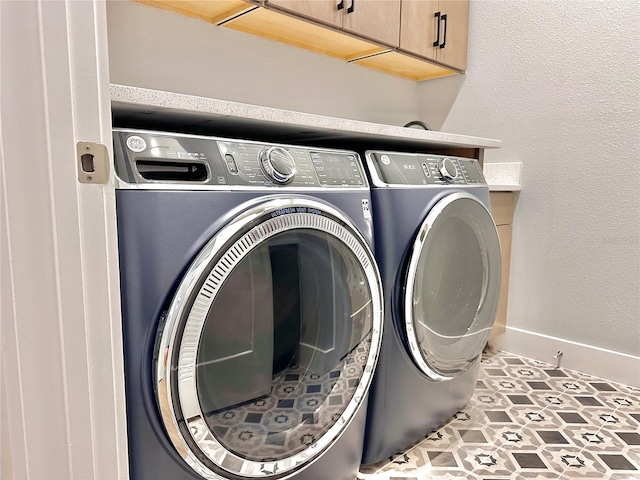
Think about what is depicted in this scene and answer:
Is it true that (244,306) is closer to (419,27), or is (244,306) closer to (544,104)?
(419,27)

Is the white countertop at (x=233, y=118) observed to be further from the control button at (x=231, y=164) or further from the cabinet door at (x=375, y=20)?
the cabinet door at (x=375, y=20)

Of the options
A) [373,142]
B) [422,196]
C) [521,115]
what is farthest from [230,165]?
[521,115]

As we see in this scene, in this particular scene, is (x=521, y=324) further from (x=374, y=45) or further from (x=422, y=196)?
(x=374, y=45)

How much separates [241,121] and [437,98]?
173cm

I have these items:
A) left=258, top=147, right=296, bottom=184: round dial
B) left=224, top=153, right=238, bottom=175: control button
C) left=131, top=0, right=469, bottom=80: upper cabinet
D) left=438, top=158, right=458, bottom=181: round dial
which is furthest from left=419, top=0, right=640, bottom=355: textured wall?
left=224, top=153, right=238, bottom=175: control button

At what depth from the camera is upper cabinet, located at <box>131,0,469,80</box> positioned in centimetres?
150

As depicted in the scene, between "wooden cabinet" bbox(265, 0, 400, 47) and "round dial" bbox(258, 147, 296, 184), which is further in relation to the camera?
"wooden cabinet" bbox(265, 0, 400, 47)

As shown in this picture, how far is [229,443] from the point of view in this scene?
828 mm

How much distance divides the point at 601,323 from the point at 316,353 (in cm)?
149

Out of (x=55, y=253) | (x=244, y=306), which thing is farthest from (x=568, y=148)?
(x=55, y=253)

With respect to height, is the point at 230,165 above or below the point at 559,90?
below

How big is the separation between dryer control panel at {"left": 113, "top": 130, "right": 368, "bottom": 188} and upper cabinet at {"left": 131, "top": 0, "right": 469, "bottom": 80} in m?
0.77

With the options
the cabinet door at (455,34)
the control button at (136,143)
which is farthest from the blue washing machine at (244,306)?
the cabinet door at (455,34)

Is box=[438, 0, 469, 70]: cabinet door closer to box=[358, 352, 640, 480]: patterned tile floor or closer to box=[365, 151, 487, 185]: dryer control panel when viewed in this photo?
box=[365, 151, 487, 185]: dryer control panel
